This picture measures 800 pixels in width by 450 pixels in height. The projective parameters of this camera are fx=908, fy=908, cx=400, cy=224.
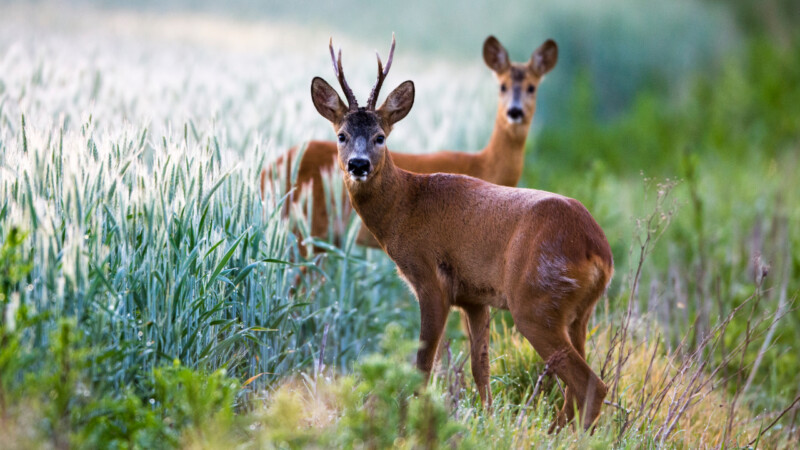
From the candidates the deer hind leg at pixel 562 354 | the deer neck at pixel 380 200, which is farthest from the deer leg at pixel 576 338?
the deer neck at pixel 380 200

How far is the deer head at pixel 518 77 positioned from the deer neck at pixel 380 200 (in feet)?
9.62

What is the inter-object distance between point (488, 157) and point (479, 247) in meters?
3.18

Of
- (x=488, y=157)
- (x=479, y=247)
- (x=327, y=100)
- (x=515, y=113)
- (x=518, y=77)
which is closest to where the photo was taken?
(x=479, y=247)

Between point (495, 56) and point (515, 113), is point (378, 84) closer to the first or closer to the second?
point (515, 113)

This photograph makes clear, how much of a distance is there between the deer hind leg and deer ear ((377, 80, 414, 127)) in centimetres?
175

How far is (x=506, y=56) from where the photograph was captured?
910 centimetres

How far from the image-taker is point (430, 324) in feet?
16.9

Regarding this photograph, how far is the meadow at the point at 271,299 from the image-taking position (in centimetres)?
364

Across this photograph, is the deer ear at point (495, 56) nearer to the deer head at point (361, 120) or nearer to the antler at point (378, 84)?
the deer head at point (361, 120)

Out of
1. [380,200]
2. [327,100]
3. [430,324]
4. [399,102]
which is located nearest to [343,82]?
[327,100]

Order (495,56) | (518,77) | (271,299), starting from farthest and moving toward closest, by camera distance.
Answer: (495,56)
(518,77)
(271,299)

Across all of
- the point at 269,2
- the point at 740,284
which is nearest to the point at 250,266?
the point at 740,284

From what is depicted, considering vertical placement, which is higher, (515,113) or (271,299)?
(515,113)

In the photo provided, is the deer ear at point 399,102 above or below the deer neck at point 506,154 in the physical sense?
above
